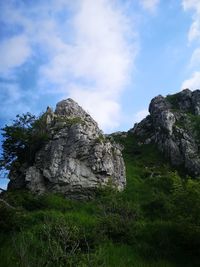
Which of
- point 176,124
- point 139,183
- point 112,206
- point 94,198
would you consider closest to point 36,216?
point 112,206

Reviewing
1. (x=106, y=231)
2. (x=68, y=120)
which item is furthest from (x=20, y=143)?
(x=106, y=231)

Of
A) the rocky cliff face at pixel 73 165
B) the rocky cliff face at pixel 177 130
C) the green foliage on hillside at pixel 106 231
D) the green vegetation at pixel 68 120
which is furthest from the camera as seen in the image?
the rocky cliff face at pixel 177 130

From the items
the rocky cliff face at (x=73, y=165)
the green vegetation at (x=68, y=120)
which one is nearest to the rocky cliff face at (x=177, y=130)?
the rocky cliff face at (x=73, y=165)

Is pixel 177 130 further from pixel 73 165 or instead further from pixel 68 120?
pixel 73 165

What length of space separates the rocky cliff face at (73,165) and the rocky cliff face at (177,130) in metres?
9.69

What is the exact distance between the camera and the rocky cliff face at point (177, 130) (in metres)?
40.2

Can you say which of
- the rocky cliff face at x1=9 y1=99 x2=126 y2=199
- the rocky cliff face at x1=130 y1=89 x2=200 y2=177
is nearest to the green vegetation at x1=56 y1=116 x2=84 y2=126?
the rocky cliff face at x1=9 y1=99 x2=126 y2=199

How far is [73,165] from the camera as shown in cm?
3078

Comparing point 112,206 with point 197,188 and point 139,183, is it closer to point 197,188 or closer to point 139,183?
point 197,188

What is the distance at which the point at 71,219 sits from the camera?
2150cm

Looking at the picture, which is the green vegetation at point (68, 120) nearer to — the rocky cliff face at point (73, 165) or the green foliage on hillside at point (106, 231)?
the rocky cliff face at point (73, 165)

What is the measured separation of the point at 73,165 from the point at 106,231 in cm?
1213

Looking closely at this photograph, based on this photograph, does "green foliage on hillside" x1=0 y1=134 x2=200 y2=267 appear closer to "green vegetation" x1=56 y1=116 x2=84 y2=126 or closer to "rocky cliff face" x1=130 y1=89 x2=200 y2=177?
"green vegetation" x1=56 y1=116 x2=84 y2=126

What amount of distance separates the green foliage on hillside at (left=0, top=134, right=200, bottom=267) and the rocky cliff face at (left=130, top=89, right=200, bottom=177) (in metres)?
14.7
